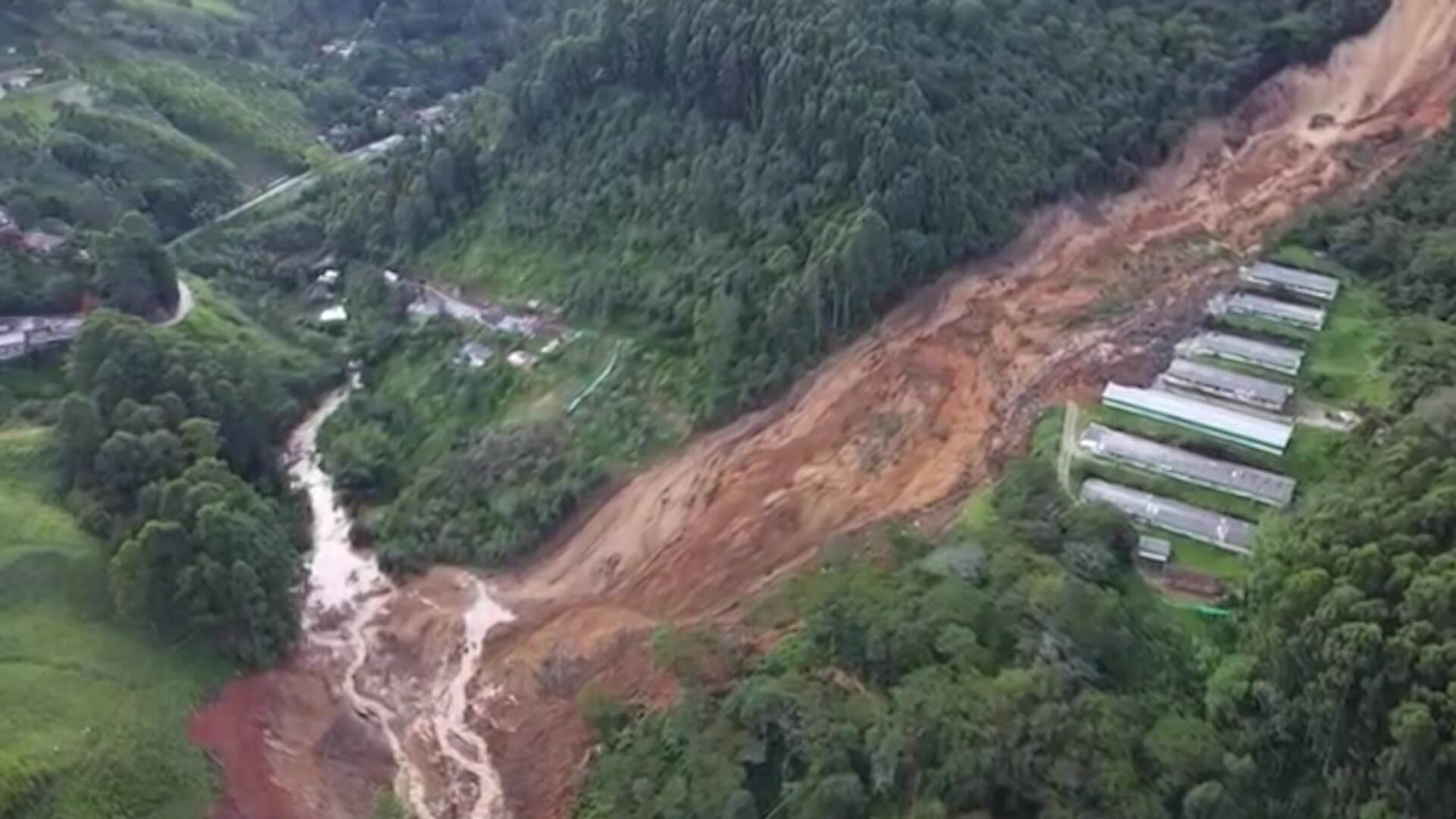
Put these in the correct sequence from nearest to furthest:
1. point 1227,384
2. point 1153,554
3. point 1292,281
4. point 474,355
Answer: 1. point 1153,554
2. point 1227,384
3. point 1292,281
4. point 474,355

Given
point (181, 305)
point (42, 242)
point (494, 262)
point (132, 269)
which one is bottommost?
point (181, 305)

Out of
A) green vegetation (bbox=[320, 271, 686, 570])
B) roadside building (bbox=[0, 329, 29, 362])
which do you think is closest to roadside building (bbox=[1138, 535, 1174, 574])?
green vegetation (bbox=[320, 271, 686, 570])

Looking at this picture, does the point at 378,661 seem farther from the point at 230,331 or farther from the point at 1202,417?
the point at 1202,417

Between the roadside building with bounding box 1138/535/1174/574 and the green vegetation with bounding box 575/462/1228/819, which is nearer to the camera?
the green vegetation with bounding box 575/462/1228/819

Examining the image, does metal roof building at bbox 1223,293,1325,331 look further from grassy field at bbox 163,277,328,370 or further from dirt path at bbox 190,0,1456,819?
grassy field at bbox 163,277,328,370

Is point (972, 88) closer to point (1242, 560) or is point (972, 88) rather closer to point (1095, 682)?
point (1242, 560)

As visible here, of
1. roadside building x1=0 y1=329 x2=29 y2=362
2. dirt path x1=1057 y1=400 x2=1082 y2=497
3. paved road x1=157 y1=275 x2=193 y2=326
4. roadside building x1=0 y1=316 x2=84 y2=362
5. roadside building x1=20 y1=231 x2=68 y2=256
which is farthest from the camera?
roadside building x1=20 y1=231 x2=68 y2=256

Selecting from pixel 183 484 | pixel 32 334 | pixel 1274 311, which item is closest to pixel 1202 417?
pixel 1274 311
